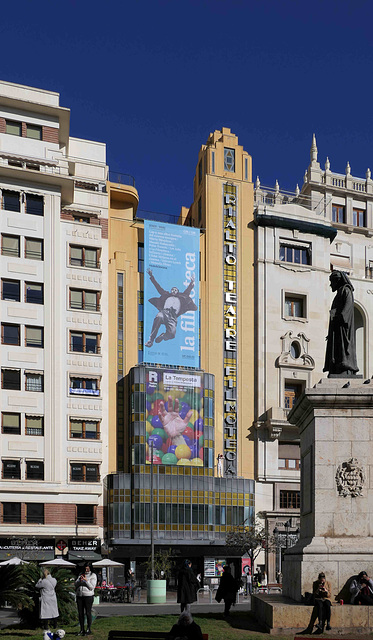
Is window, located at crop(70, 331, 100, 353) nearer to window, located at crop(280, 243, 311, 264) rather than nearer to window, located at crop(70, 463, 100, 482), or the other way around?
window, located at crop(70, 463, 100, 482)

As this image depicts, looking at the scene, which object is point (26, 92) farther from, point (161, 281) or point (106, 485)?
point (106, 485)

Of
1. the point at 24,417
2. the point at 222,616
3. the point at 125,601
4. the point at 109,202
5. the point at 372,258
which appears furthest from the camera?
the point at 372,258

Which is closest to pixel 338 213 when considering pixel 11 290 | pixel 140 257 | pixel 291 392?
pixel 291 392

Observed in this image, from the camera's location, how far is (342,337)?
22.1 meters

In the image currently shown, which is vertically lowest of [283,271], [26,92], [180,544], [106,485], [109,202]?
[180,544]

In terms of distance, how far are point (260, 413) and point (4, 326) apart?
78.0 ft

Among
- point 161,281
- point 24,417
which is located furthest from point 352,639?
point 161,281

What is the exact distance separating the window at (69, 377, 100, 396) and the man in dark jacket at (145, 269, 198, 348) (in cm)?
586

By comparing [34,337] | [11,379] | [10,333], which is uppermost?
[10,333]

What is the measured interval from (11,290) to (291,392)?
27.2 m

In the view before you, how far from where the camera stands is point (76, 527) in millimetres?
70188

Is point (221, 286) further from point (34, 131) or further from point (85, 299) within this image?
point (34, 131)

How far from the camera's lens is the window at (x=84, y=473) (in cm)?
7175

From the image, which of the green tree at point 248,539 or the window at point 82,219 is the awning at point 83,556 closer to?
the green tree at point 248,539
